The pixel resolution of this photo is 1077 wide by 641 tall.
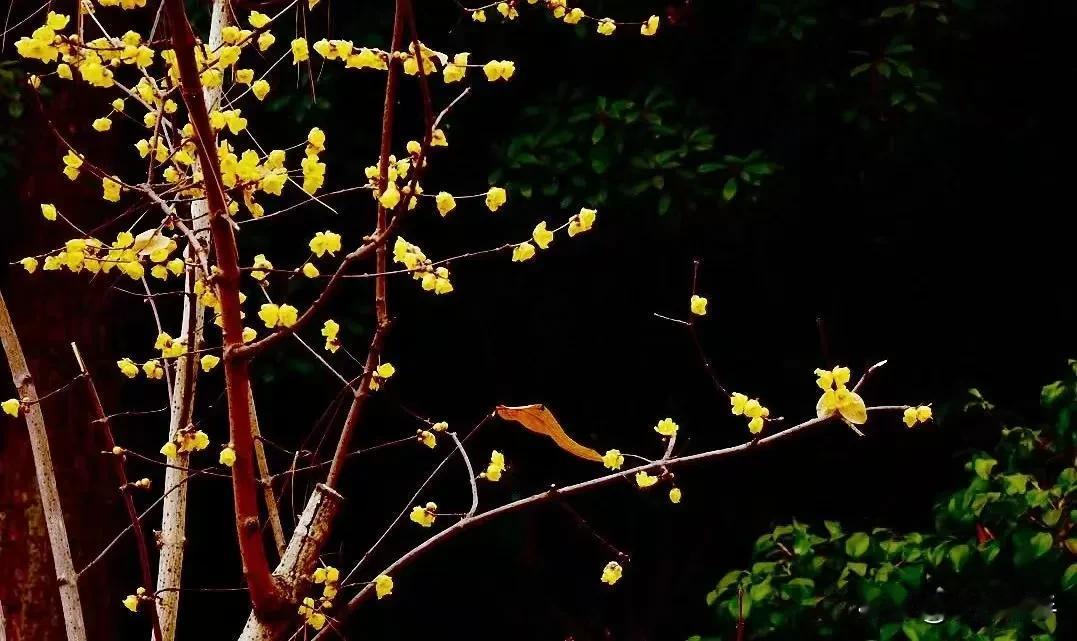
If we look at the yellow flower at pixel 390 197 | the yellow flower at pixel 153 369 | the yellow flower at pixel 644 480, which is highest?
the yellow flower at pixel 390 197

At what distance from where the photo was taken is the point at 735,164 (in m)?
3.92

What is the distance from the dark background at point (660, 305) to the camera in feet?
13.6

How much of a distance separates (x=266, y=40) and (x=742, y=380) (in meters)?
3.37

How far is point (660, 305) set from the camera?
15.0ft

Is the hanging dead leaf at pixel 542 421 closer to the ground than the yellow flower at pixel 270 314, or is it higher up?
closer to the ground

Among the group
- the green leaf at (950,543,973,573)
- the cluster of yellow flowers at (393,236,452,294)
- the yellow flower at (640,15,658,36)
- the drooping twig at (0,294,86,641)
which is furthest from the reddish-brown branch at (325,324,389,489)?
the green leaf at (950,543,973,573)

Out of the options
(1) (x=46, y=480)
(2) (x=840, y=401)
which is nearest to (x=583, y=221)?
(2) (x=840, y=401)

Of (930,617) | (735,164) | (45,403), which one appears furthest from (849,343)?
(45,403)

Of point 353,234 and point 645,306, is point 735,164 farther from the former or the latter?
point 353,234

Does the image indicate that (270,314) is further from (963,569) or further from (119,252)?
(963,569)

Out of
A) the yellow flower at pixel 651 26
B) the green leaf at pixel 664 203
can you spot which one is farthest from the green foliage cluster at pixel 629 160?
the yellow flower at pixel 651 26

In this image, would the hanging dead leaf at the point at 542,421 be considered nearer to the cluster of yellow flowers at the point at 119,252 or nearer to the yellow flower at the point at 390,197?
the yellow flower at the point at 390,197

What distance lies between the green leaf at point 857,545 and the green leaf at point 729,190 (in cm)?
126

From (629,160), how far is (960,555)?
1747 millimetres
